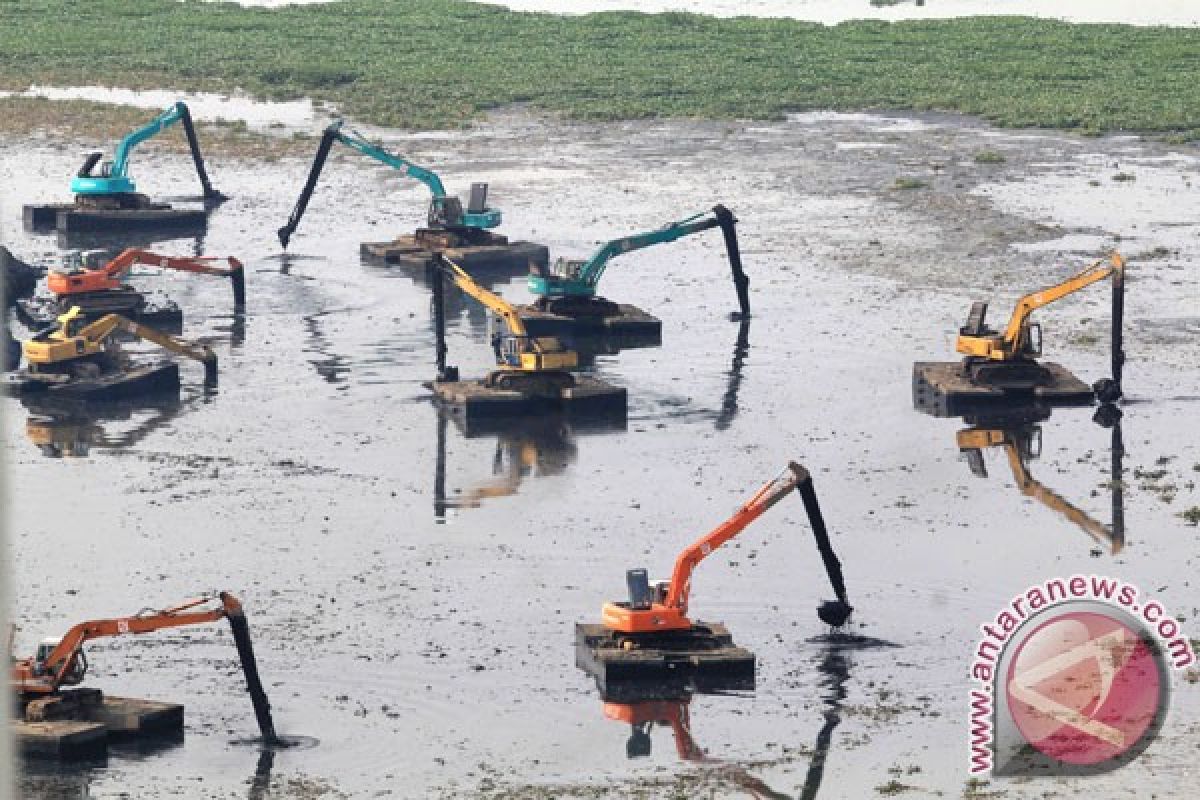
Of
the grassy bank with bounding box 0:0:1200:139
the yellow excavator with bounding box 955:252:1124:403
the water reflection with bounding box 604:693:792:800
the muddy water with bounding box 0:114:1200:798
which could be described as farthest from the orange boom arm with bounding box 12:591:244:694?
the grassy bank with bounding box 0:0:1200:139

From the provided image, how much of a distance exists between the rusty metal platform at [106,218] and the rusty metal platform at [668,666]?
179ft

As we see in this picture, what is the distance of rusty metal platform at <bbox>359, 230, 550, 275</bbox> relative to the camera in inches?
3162

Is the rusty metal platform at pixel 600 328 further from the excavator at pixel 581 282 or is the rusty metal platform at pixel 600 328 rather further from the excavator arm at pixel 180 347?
the excavator arm at pixel 180 347

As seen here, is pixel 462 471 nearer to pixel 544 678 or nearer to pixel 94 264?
pixel 544 678

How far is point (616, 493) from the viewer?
170 feet

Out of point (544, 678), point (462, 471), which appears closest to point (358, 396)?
point (462, 471)

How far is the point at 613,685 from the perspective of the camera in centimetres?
3684

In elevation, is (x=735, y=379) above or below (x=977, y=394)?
below

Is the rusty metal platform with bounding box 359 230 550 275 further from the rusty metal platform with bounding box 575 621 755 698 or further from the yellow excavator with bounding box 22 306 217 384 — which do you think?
the rusty metal platform with bounding box 575 621 755 698

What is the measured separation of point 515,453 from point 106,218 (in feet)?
120

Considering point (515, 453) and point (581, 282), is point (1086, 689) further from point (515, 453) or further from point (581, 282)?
point (581, 282)

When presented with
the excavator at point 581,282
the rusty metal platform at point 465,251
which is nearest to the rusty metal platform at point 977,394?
the excavator at point 581,282

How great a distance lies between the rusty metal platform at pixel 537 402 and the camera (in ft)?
192

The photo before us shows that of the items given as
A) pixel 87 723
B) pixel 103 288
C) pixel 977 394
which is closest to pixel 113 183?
pixel 103 288
